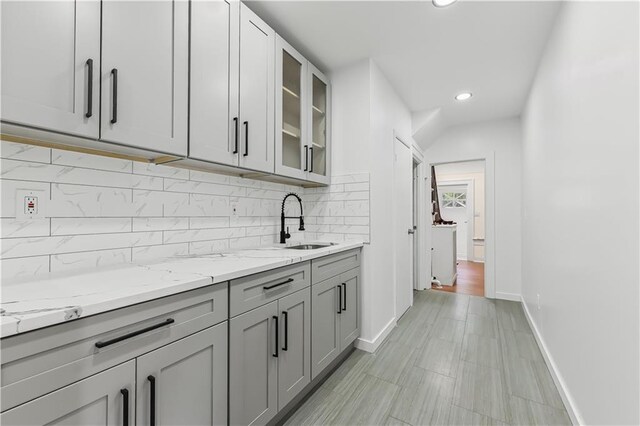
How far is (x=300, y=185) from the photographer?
2605 millimetres

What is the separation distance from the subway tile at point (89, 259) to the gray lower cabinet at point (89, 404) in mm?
677

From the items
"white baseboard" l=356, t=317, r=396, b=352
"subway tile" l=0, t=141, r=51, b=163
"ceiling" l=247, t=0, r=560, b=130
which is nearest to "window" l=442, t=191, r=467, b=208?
"ceiling" l=247, t=0, r=560, b=130

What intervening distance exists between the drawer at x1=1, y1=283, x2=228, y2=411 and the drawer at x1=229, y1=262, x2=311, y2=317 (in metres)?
0.15

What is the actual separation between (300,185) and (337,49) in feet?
3.92

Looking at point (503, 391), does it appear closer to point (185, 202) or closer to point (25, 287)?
point (185, 202)

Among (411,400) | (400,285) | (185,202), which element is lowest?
(411,400)

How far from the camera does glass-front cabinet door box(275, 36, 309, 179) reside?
199cm

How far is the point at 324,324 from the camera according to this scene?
187 cm

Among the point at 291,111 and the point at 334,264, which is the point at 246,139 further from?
the point at 334,264

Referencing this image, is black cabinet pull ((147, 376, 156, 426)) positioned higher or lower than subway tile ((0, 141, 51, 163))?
lower

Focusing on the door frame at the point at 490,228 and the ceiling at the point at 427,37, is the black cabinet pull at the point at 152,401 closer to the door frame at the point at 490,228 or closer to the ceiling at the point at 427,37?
the ceiling at the point at 427,37

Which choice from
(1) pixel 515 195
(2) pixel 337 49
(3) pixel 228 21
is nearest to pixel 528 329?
(1) pixel 515 195

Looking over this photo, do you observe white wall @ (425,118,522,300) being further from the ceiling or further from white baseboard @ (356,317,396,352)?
white baseboard @ (356,317,396,352)

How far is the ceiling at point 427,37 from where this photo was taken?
183cm
